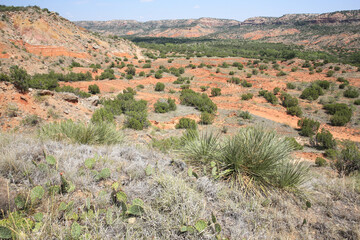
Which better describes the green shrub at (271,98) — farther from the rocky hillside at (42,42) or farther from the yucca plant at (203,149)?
the rocky hillside at (42,42)

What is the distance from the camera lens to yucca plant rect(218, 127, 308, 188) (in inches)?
133

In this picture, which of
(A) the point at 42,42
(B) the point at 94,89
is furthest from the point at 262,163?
(A) the point at 42,42

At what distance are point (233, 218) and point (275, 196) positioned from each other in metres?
0.99

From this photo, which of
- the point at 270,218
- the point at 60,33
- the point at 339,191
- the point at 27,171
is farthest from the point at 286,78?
the point at 60,33

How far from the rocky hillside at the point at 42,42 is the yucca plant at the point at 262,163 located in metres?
24.2

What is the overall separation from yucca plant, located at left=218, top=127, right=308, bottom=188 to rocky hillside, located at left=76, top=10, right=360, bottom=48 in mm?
73299

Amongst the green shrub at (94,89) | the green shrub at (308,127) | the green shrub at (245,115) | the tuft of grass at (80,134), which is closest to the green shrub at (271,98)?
the green shrub at (308,127)

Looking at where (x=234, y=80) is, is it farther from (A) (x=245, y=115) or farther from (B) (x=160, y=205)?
(B) (x=160, y=205)

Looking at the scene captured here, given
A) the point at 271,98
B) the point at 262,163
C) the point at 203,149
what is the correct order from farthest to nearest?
the point at 271,98, the point at 203,149, the point at 262,163

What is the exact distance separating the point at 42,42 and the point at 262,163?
36.0m

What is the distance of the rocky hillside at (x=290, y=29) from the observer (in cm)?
6538

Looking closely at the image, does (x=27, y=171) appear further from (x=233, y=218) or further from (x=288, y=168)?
(x=288, y=168)

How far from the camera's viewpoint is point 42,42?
28656 millimetres

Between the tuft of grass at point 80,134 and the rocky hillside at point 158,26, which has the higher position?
the rocky hillside at point 158,26
